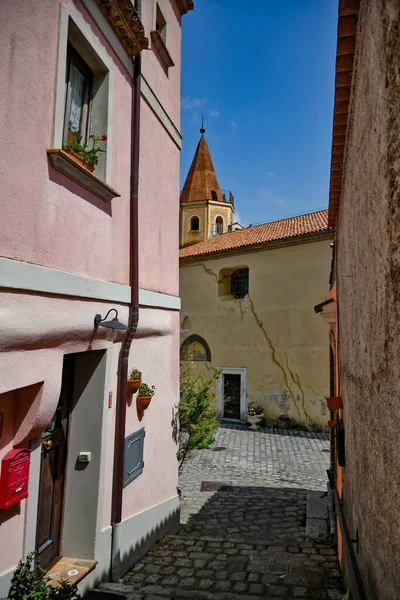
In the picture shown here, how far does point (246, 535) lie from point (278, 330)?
1100 centimetres

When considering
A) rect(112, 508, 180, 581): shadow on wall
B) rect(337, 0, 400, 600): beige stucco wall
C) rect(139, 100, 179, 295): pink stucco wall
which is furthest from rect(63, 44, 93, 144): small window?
rect(112, 508, 180, 581): shadow on wall

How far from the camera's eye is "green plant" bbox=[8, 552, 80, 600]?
3355mm

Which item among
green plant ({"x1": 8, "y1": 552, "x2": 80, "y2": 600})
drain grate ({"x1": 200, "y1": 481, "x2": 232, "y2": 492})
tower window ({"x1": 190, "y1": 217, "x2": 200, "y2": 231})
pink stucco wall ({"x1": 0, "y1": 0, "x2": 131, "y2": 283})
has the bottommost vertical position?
drain grate ({"x1": 200, "y1": 481, "x2": 232, "y2": 492})

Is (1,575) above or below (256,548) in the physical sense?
above

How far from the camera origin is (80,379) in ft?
16.1

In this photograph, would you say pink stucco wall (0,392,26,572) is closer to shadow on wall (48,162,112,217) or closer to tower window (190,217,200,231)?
shadow on wall (48,162,112,217)

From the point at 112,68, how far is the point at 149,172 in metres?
1.59

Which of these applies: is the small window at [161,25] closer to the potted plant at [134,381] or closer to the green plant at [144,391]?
the potted plant at [134,381]

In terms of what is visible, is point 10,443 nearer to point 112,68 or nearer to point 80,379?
point 80,379

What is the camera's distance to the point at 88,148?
16.0 feet

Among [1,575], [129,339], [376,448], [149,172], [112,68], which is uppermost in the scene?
[112,68]

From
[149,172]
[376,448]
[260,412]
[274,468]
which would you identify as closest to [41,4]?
[149,172]

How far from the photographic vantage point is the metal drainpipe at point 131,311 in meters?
5.10

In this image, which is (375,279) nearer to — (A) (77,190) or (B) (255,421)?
(A) (77,190)
